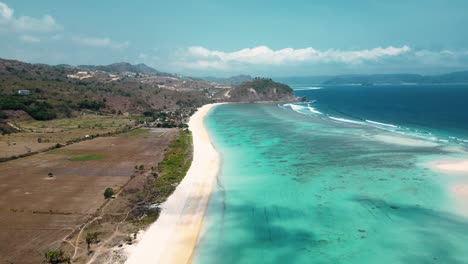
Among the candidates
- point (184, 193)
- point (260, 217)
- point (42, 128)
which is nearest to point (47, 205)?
point (184, 193)

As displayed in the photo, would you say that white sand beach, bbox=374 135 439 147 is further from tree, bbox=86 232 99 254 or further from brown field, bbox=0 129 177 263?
tree, bbox=86 232 99 254

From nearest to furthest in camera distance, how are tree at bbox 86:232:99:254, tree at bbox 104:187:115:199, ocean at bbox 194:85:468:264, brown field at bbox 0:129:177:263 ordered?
ocean at bbox 194:85:468:264
tree at bbox 86:232:99:254
brown field at bbox 0:129:177:263
tree at bbox 104:187:115:199

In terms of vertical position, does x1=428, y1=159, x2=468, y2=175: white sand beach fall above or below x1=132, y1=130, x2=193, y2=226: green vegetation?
above

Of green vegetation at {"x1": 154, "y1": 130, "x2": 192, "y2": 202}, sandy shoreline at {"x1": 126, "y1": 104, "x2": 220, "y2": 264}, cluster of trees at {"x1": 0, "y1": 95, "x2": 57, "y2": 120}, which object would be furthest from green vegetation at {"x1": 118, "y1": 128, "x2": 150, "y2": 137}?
sandy shoreline at {"x1": 126, "y1": 104, "x2": 220, "y2": 264}

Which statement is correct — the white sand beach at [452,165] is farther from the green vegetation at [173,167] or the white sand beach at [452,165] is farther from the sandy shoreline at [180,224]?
the green vegetation at [173,167]

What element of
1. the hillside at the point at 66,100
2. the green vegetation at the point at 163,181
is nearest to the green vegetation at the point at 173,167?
the green vegetation at the point at 163,181

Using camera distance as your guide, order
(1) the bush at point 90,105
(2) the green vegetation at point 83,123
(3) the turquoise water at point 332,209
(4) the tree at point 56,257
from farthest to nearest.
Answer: (1) the bush at point 90,105
(2) the green vegetation at point 83,123
(3) the turquoise water at point 332,209
(4) the tree at point 56,257
